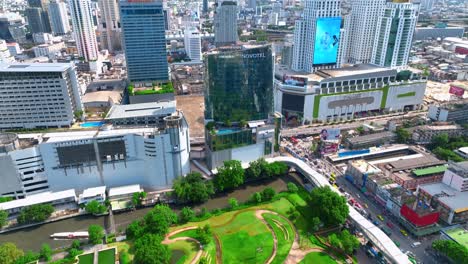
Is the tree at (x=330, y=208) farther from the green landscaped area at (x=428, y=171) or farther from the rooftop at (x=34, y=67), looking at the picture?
the rooftop at (x=34, y=67)

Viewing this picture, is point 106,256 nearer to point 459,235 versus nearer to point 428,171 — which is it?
point 459,235

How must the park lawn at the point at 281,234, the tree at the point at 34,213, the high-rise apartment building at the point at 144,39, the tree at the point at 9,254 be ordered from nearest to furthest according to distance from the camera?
the tree at the point at 9,254
the park lawn at the point at 281,234
the tree at the point at 34,213
the high-rise apartment building at the point at 144,39

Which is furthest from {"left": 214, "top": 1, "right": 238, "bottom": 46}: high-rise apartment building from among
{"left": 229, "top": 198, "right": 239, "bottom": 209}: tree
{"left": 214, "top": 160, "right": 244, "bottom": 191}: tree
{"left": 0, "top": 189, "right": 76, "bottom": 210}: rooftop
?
{"left": 0, "top": 189, "right": 76, "bottom": 210}: rooftop

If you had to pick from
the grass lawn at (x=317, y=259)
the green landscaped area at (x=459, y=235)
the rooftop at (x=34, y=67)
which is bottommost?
the grass lawn at (x=317, y=259)

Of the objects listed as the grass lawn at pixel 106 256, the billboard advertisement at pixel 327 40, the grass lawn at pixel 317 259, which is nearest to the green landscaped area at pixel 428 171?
the grass lawn at pixel 317 259

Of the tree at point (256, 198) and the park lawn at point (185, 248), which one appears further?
the tree at point (256, 198)

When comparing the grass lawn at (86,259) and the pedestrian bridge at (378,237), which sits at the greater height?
the pedestrian bridge at (378,237)

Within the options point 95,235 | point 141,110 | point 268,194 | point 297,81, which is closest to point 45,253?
point 95,235
